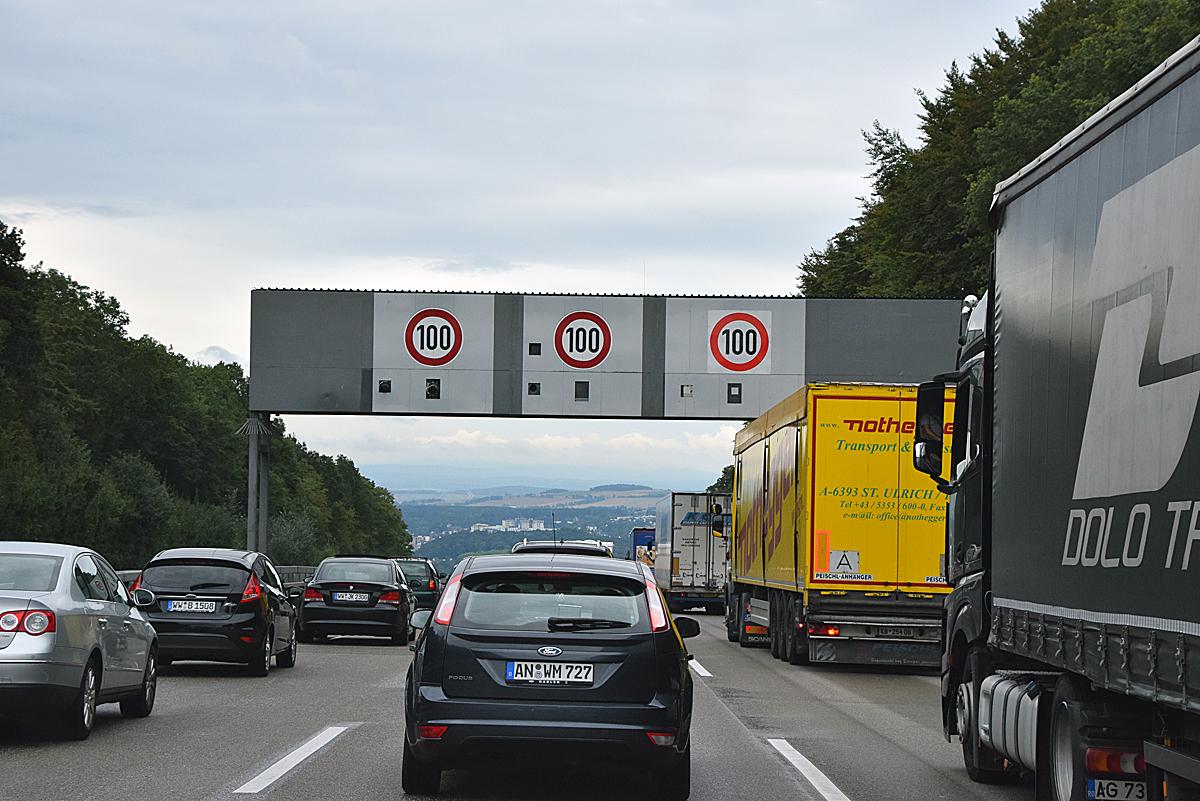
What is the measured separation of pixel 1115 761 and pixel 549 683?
3.27 metres

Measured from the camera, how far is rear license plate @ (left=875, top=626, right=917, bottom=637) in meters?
22.1

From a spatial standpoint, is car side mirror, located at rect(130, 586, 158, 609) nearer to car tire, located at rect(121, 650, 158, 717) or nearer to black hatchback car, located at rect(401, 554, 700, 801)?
car tire, located at rect(121, 650, 158, 717)

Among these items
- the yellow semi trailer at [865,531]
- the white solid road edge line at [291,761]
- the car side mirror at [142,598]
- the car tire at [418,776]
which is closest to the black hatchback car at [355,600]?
the yellow semi trailer at [865,531]

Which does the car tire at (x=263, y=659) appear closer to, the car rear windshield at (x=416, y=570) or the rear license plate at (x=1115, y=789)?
the rear license plate at (x=1115, y=789)

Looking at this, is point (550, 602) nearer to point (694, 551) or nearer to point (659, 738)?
point (659, 738)

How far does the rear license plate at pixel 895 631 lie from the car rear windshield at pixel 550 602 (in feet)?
40.7

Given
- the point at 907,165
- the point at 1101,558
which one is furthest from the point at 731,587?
the point at 907,165

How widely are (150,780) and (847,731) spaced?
642 cm

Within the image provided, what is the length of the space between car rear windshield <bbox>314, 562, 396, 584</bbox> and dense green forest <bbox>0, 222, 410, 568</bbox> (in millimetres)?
27989

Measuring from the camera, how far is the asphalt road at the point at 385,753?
10453 millimetres

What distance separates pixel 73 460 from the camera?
261 feet

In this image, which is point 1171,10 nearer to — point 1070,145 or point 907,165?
point 907,165

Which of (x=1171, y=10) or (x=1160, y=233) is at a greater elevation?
(x=1171, y=10)

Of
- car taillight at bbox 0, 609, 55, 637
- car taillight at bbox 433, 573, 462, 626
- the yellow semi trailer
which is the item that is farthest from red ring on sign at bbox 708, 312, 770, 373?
car taillight at bbox 433, 573, 462, 626
